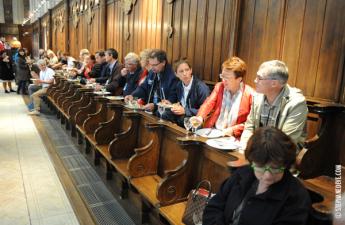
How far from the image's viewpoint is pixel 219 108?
2.68 m

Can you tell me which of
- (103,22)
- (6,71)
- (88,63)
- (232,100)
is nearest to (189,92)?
(232,100)

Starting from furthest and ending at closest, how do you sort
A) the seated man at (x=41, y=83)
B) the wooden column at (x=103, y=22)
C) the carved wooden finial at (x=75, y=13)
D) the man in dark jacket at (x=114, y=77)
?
the carved wooden finial at (x=75, y=13) < the wooden column at (x=103, y=22) < the seated man at (x=41, y=83) < the man in dark jacket at (x=114, y=77)

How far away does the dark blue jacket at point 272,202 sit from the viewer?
3.80 ft

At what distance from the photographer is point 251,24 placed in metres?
2.95

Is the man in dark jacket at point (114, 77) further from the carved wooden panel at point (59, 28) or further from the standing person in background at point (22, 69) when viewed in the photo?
the carved wooden panel at point (59, 28)

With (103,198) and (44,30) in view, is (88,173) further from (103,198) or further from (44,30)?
(44,30)

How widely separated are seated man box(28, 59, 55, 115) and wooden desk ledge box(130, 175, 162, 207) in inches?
191

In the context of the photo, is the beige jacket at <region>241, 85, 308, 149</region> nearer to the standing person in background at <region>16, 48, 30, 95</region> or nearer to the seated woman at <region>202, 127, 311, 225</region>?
the seated woman at <region>202, 127, 311, 225</region>

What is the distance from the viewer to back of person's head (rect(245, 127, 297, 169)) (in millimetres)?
1162

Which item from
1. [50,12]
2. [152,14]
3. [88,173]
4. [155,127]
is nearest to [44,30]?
[50,12]

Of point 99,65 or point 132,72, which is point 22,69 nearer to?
point 99,65

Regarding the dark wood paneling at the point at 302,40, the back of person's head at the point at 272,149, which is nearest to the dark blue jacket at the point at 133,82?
the dark wood paneling at the point at 302,40

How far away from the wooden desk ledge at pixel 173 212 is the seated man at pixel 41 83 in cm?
540

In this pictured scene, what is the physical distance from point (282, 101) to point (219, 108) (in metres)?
0.79
